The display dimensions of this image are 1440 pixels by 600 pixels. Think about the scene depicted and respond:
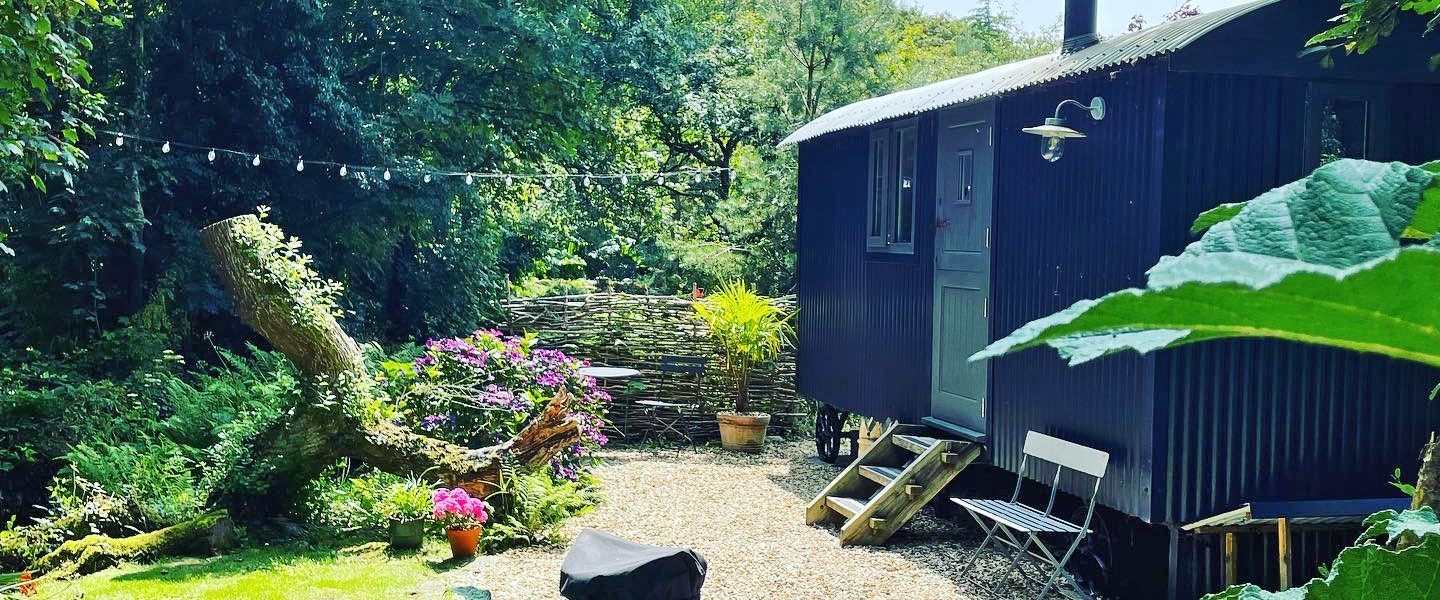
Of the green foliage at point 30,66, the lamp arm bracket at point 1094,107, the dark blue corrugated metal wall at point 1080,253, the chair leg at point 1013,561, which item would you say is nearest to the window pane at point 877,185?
the dark blue corrugated metal wall at point 1080,253

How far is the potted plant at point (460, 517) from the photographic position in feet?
27.0

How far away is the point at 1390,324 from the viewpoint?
469mm

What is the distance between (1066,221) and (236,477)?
19.0ft

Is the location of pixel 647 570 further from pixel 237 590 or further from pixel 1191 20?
pixel 1191 20

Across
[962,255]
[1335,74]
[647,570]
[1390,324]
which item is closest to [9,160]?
[647,570]

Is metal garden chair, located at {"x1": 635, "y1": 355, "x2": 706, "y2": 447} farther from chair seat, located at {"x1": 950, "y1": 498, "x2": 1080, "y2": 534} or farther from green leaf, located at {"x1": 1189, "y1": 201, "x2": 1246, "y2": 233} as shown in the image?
green leaf, located at {"x1": 1189, "y1": 201, "x2": 1246, "y2": 233}

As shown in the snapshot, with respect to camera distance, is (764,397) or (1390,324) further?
(764,397)

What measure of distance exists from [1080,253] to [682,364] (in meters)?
6.91

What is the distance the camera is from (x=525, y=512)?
8.79 meters

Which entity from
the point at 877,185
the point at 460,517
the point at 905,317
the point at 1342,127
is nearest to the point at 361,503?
the point at 460,517

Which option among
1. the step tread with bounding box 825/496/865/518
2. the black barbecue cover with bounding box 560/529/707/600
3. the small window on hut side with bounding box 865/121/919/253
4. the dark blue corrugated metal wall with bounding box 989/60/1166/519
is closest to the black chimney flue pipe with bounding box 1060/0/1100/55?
the dark blue corrugated metal wall with bounding box 989/60/1166/519

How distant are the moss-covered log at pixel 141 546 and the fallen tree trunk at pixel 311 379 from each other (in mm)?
404

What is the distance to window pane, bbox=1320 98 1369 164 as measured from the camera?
6930 millimetres

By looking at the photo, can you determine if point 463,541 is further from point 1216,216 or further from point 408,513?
point 1216,216
